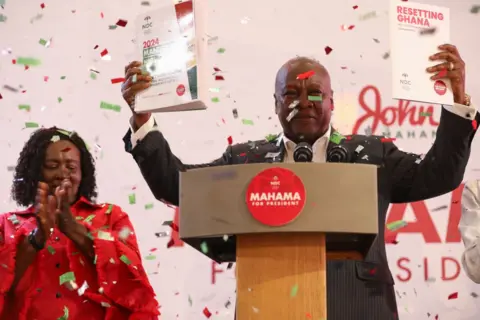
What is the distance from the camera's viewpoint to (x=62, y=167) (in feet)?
8.82

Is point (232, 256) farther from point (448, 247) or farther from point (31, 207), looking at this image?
point (448, 247)

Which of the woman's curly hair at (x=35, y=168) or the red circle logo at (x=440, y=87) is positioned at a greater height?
the red circle logo at (x=440, y=87)

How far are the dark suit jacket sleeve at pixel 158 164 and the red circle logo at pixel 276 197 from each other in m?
0.63

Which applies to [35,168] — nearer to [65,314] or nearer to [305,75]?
[65,314]

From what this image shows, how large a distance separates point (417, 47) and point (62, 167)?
4.59 ft

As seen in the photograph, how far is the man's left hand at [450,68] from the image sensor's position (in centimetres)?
187

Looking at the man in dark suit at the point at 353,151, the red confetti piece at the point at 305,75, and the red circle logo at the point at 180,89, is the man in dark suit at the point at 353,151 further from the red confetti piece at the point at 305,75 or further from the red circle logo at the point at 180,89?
the red circle logo at the point at 180,89

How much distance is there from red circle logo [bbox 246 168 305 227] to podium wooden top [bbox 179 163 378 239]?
0.03 ft

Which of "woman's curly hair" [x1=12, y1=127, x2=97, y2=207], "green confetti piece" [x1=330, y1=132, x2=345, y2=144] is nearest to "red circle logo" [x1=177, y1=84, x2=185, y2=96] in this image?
"green confetti piece" [x1=330, y1=132, x2=345, y2=144]

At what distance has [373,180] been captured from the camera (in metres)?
1.52

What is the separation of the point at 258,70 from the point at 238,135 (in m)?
0.32

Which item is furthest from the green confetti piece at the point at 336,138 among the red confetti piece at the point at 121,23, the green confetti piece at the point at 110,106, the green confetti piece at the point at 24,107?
the green confetti piece at the point at 24,107

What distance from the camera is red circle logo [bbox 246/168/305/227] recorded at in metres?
1.47

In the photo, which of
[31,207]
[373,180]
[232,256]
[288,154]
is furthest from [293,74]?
[31,207]
